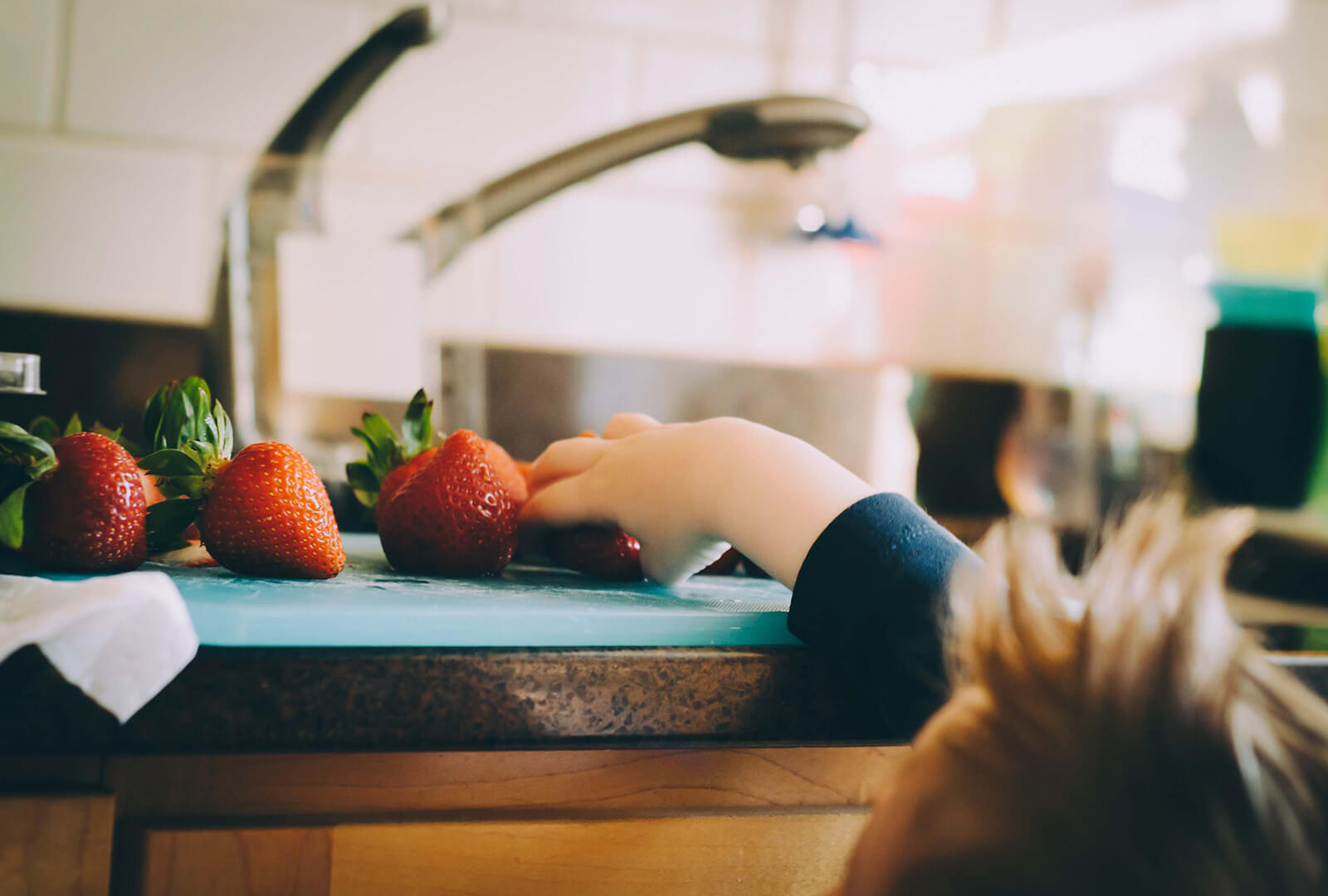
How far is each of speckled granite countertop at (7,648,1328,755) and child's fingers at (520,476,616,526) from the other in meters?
0.14

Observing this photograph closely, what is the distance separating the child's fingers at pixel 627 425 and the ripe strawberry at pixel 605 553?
8 centimetres

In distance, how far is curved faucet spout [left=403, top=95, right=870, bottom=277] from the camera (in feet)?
2.78

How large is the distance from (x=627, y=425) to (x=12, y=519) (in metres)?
0.31

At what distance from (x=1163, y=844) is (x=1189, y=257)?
1544 mm

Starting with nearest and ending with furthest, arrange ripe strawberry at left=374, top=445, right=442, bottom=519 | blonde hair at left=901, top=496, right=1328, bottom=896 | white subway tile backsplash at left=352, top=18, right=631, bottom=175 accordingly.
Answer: blonde hair at left=901, top=496, right=1328, bottom=896
ripe strawberry at left=374, top=445, right=442, bottom=519
white subway tile backsplash at left=352, top=18, right=631, bottom=175

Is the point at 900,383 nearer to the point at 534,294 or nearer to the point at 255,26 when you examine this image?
the point at 534,294

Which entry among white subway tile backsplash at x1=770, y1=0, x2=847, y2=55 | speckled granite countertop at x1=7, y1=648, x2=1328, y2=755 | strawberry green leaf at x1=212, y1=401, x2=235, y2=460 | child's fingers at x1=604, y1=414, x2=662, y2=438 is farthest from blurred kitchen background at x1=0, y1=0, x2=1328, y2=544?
speckled granite countertop at x1=7, y1=648, x2=1328, y2=755

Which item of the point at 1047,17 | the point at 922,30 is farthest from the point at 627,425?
the point at 1047,17

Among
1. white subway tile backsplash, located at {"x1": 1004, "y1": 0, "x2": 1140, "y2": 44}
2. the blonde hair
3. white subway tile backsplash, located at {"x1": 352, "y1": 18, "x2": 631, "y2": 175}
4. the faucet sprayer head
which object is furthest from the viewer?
white subway tile backsplash, located at {"x1": 1004, "y1": 0, "x2": 1140, "y2": 44}

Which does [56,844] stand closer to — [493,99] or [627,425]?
[627,425]

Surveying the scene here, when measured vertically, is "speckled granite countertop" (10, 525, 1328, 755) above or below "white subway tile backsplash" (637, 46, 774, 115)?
below

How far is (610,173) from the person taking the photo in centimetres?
126

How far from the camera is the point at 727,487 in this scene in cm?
46

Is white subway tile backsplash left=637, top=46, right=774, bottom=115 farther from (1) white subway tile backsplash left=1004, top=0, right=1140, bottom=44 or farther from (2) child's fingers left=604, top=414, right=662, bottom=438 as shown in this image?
(2) child's fingers left=604, top=414, right=662, bottom=438
